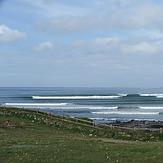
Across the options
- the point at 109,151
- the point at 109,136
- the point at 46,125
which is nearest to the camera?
the point at 109,151

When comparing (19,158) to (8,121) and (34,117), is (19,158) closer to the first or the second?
(8,121)

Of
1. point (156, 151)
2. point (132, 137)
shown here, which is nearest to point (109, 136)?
point (132, 137)

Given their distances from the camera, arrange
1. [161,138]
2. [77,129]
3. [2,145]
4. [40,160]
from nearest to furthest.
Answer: [40,160] < [2,145] < [161,138] < [77,129]

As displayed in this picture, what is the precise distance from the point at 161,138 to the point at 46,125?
524 inches

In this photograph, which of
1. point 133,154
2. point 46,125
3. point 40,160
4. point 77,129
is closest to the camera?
point 40,160

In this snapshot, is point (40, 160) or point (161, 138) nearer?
point (40, 160)

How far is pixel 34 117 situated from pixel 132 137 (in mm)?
13566

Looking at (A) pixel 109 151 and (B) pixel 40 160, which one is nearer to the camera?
(B) pixel 40 160

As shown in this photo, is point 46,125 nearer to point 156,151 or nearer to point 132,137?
point 132,137

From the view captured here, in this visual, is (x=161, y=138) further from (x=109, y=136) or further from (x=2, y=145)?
(x=2, y=145)

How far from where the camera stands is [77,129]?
2750cm

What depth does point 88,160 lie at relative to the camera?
1245 cm

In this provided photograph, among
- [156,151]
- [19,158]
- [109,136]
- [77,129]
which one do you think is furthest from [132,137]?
[19,158]

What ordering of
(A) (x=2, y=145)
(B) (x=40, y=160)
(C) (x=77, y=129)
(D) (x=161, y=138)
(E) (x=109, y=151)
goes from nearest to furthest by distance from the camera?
(B) (x=40, y=160) → (E) (x=109, y=151) → (A) (x=2, y=145) → (D) (x=161, y=138) → (C) (x=77, y=129)
